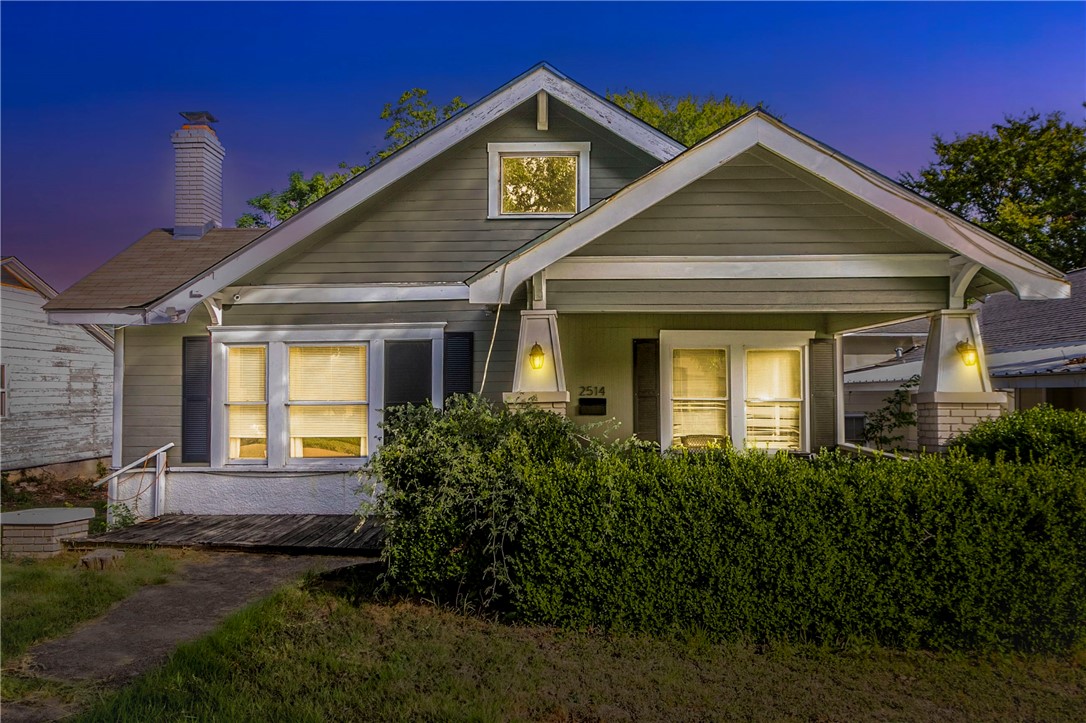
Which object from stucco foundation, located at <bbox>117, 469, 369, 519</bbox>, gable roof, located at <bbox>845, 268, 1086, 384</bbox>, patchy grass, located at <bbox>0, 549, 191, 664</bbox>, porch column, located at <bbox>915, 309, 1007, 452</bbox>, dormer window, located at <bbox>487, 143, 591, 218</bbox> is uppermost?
dormer window, located at <bbox>487, 143, 591, 218</bbox>

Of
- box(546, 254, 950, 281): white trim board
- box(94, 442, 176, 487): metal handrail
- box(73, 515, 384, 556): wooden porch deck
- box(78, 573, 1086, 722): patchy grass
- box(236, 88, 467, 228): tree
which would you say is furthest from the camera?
box(236, 88, 467, 228): tree

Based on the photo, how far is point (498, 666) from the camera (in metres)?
3.91

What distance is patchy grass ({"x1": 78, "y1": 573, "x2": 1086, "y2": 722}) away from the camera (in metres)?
3.46

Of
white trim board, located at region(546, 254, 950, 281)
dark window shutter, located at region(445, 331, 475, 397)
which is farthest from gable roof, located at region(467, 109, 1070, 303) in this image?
dark window shutter, located at region(445, 331, 475, 397)

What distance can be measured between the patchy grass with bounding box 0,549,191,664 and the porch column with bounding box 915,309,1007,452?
747 cm

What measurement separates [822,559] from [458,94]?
1893 cm

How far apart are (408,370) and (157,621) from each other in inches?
165

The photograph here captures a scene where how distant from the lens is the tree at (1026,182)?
2438 cm

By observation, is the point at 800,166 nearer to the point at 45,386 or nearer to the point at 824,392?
the point at 824,392

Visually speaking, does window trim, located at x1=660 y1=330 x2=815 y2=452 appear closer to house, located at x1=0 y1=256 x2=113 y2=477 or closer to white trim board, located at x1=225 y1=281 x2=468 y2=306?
white trim board, located at x1=225 y1=281 x2=468 y2=306

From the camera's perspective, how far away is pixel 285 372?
871 centimetres

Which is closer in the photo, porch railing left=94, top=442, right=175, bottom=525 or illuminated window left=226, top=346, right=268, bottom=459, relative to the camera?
porch railing left=94, top=442, right=175, bottom=525

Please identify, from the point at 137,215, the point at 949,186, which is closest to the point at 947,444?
the point at 137,215

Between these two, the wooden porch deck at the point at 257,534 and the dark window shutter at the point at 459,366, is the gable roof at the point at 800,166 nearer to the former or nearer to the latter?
the dark window shutter at the point at 459,366
